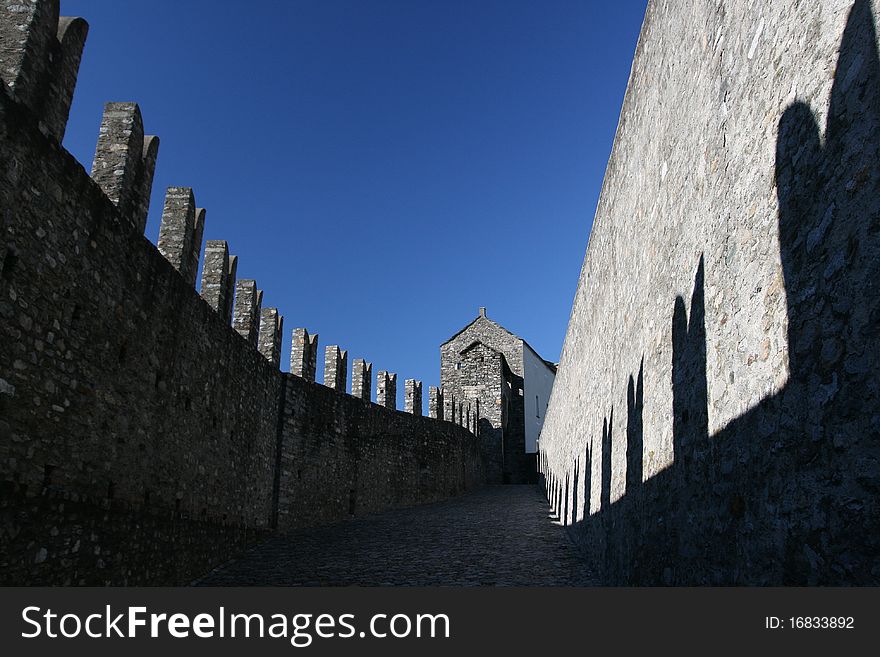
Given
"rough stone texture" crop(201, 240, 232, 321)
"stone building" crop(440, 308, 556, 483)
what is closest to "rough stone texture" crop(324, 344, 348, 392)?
"rough stone texture" crop(201, 240, 232, 321)

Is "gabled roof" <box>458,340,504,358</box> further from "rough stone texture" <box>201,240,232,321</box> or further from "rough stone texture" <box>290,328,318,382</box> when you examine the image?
"rough stone texture" <box>201,240,232,321</box>

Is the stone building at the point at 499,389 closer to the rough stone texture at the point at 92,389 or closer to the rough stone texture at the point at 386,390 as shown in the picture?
the rough stone texture at the point at 386,390

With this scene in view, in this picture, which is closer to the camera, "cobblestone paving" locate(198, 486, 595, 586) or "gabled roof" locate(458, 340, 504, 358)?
"cobblestone paving" locate(198, 486, 595, 586)

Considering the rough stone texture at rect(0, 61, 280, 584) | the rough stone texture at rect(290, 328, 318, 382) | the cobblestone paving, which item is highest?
the rough stone texture at rect(290, 328, 318, 382)

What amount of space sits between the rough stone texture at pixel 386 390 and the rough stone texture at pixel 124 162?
11.6 meters

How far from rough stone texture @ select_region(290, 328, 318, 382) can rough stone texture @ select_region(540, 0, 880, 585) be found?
8.50 metres

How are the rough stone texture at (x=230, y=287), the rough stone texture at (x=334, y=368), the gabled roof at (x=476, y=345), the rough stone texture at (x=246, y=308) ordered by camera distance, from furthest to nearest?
the gabled roof at (x=476, y=345), the rough stone texture at (x=334, y=368), the rough stone texture at (x=246, y=308), the rough stone texture at (x=230, y=287)

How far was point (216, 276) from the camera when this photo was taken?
8.67 m

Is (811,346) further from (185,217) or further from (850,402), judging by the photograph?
(185,217)

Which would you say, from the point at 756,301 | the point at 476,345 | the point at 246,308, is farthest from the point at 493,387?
the point at 756,301

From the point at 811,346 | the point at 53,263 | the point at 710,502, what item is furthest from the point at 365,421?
the point at 811,346

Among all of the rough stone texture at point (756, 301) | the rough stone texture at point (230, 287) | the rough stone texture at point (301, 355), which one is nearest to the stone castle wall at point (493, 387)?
the rough stone texture at point (301, 355)

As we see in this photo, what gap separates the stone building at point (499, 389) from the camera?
3073 centimetres

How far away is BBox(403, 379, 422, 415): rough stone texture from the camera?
64.6ft
